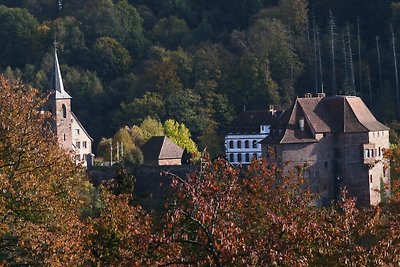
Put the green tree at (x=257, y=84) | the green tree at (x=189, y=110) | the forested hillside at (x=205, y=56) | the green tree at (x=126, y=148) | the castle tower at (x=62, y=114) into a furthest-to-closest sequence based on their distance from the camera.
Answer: the forested hillside at (x=205, y=56)
the green tree at (x=257, y=84)
the green tree at (x=189, y=110)
the castle tower at (x=62, y=114)
the green tree at (x=126, y=148)

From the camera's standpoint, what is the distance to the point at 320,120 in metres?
65.0

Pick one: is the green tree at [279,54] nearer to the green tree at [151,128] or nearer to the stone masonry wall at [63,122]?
the green tree at [151,128]

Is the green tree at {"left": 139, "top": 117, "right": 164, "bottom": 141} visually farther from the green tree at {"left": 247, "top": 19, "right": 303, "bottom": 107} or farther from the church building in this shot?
the green tree at {"left": 247, "top": 19, "right": 303, "bottom": 107}

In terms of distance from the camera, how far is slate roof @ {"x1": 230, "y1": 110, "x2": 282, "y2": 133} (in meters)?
77.1

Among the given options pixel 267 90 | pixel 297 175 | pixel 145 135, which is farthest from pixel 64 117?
pixel 297 175

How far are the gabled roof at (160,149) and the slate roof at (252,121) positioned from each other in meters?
3.48

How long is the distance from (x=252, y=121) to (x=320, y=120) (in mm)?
13083

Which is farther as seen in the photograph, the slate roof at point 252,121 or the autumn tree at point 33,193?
the slate roof at point 252,121

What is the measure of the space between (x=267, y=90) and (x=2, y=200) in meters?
62.8

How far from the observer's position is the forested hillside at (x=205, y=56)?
90312 mm

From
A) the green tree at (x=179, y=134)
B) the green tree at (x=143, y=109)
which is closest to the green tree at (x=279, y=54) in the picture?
the green tree at (x=179, y=134)

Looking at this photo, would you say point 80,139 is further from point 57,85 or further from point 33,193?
point 33,193

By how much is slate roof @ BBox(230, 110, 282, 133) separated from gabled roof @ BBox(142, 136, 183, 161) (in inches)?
137

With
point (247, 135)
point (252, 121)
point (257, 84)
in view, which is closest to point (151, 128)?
point (257, 84)
